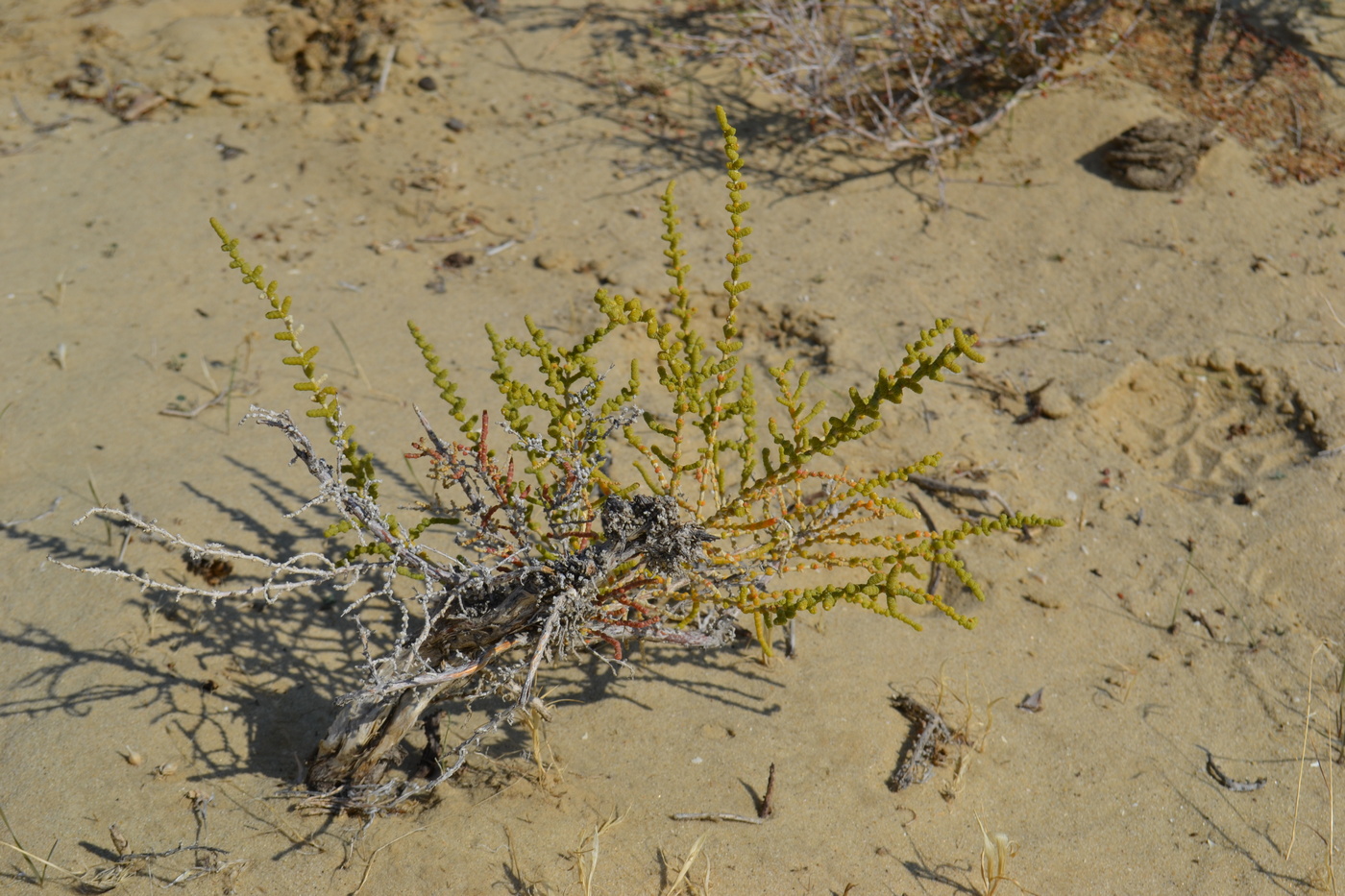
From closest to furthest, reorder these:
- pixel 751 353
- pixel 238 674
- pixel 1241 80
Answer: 1. pixel 238 674
2. pixel 751 353
3. pixel 1241 80

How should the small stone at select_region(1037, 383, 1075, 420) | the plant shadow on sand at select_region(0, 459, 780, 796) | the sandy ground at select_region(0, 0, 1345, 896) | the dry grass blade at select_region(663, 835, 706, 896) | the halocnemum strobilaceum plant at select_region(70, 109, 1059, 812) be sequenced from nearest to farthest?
1. the halocnemum strobilaceum plant at select_region(70, 109, 1059, 812)
2. the dry grass blade at select_region(663, 835, 706, 896)
3. the sandy ground at select_region(0, 0, 1345, 896)
4. the plant shadow on sand at select_region(0, 459, 780, 796)
5. the small stone at select_region(1037, 383, 1075, 420)

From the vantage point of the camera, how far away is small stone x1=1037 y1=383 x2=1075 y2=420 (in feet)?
12.1

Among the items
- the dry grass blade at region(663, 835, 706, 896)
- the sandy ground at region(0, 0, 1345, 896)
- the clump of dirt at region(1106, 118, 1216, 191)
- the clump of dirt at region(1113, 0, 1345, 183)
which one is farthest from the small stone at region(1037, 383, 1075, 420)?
the dry grass blade at region(663, 835, 706, 896)

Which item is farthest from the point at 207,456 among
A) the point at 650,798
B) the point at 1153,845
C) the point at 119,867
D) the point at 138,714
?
the point at 1153,845

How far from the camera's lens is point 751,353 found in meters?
3.97

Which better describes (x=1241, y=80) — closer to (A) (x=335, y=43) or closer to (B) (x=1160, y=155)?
(B) (x=1160, y=155)

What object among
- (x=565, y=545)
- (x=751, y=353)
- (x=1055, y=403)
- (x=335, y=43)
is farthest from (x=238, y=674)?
(x=335, y=43)

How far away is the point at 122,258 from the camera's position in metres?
4.29

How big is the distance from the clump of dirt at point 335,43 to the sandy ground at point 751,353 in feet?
0.51

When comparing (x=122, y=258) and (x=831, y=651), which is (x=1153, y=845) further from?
(x=122, y=258)

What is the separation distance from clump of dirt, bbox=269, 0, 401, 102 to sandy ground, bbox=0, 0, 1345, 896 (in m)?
0.15

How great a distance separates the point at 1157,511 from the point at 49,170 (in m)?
5.16

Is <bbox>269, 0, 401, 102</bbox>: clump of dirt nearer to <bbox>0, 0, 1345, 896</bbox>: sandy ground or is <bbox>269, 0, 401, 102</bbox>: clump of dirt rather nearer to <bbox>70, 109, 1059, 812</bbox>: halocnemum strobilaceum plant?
<bbox>0, 0, 1345, 896</bbox>: sandy ground

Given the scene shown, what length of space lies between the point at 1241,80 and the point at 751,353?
316 centimetres
